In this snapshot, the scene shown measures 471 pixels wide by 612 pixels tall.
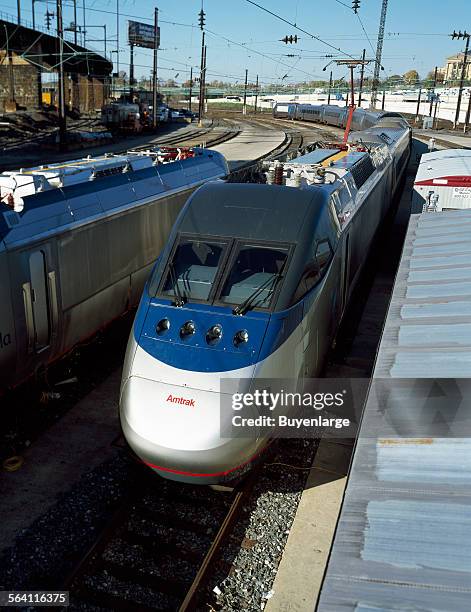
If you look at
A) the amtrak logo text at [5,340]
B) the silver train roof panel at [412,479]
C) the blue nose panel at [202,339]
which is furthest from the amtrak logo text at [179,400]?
the amtrak logo text at [5,340]

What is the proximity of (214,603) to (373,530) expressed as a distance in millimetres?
3091

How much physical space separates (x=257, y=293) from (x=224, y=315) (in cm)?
61

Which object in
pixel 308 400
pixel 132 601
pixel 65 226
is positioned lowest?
pixel 132 601

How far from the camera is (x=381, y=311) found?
16703mm

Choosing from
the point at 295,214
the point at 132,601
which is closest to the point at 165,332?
the point at 295,214

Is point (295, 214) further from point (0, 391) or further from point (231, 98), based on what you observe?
point (231, 98)

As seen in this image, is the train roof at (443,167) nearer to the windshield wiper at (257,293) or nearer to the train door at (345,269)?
the train door at (345,269)

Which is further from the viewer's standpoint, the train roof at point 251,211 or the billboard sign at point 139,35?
the billboard sign at point 139,35

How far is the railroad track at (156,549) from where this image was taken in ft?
22.2

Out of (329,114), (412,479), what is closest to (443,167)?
(412,479)

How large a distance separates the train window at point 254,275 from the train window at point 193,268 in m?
0.28

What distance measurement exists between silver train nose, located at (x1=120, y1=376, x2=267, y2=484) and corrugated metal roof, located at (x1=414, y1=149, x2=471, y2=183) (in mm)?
16228

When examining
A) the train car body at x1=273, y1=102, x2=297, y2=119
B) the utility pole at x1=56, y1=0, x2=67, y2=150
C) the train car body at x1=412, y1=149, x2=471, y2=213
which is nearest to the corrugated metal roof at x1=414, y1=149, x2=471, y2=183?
the train car body at x1=412, y1=149, x2=471, y2=213

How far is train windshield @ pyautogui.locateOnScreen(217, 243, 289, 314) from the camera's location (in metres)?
8.31
